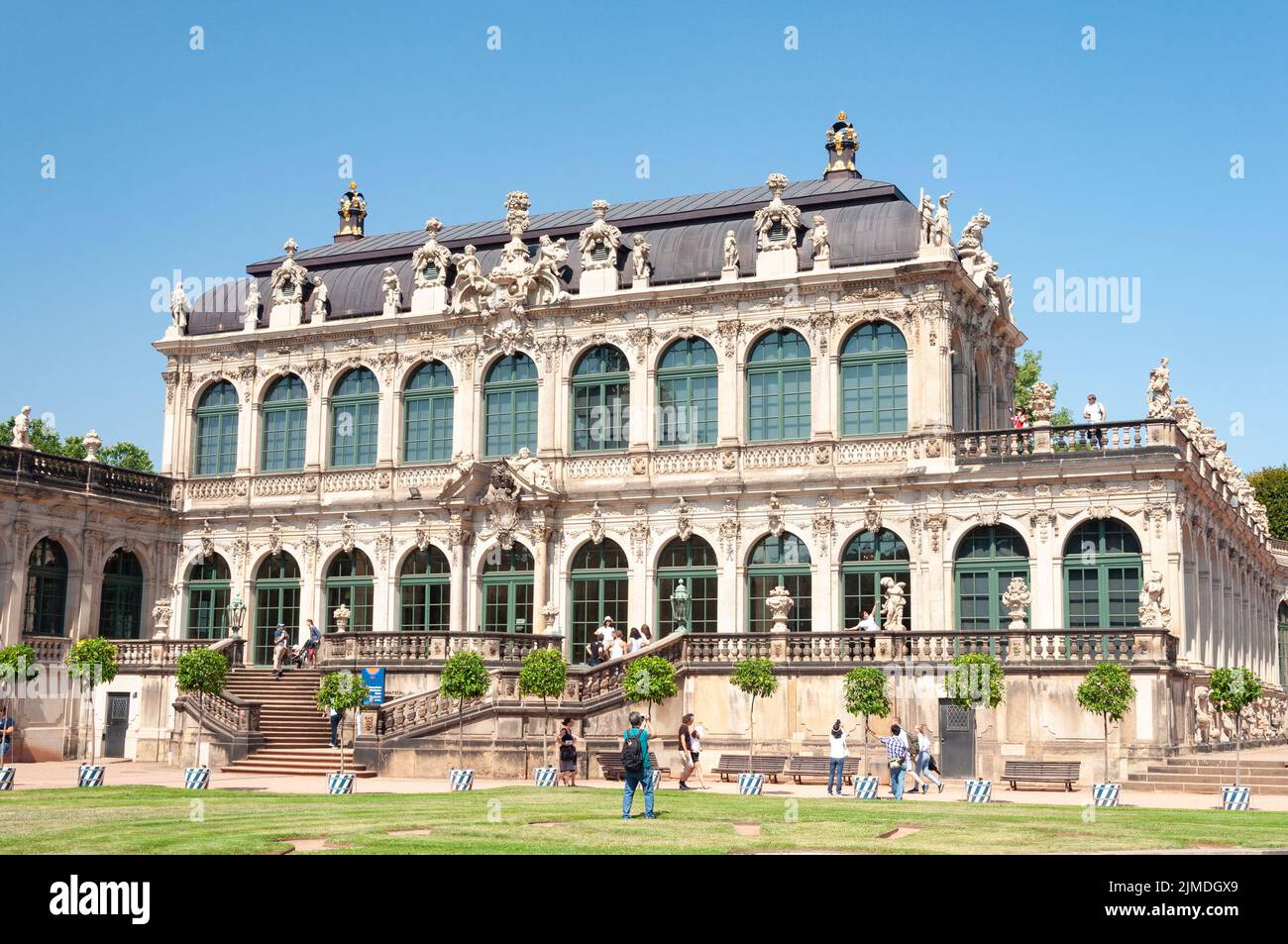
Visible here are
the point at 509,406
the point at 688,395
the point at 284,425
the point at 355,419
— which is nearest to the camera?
the point at 688,395

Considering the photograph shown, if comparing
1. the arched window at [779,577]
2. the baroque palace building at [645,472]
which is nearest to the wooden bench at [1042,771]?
the baroque palace building at [645,472]

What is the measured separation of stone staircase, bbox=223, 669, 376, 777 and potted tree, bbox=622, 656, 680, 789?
570 cm

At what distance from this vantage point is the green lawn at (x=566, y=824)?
17.4 m

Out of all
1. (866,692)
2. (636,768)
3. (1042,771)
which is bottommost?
(1042,771)

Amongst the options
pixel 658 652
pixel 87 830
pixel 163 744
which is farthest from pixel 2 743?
pixel 87 830

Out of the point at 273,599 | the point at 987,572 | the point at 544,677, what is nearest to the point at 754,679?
the point at 544,677

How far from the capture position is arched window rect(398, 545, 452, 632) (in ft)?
142

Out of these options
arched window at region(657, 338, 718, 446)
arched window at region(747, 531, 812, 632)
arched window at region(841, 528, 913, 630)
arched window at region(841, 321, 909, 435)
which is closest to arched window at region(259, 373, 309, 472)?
arched window at region(657, 338, 718, 446)

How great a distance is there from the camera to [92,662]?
3753 centimetres

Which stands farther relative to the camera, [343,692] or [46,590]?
[46,590]

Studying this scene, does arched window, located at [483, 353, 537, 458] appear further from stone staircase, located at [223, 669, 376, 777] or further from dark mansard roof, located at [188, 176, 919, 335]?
stone staircase, located at [223, 669, 376, 777]

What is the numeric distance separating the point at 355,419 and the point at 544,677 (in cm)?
1586

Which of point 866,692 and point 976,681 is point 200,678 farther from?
point 976,681
